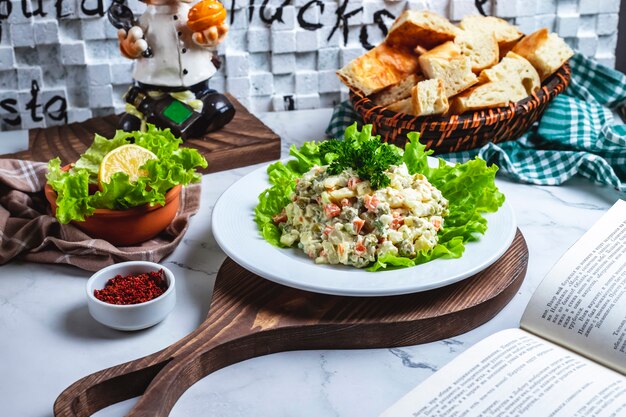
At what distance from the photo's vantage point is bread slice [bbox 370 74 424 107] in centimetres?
189

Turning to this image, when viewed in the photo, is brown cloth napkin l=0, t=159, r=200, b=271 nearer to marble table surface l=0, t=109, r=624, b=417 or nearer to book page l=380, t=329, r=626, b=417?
marble table surface l=0, t=109, r=624, b=417

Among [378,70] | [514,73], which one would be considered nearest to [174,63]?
[378,70]

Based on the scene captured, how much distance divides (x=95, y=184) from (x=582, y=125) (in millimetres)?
1249

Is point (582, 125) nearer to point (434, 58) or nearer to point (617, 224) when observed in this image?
point (434, 58)

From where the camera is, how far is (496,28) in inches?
80.3

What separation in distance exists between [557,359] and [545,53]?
109 centimetres

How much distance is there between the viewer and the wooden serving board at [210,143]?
6.21 ft

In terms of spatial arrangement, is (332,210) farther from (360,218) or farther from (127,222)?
(127,222)

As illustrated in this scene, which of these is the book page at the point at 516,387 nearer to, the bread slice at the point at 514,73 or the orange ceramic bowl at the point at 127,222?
the orange ceramic bowl at the point at 127,222

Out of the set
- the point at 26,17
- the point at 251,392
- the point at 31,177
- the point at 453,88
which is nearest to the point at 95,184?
the point at 31,177

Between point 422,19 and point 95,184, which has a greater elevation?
point 422,19

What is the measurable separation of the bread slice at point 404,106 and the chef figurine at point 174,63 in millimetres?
442

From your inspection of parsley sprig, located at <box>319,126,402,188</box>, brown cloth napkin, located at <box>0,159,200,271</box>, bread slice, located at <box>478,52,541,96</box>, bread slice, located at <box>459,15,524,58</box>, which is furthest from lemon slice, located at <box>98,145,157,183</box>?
bread slice, located at <box>459,15,524,58</box>

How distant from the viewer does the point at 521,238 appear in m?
1.47
